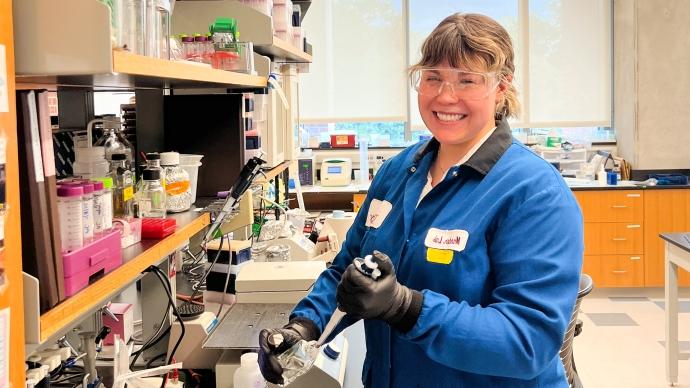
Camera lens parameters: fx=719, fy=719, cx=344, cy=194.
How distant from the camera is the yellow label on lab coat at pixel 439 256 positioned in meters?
1.45

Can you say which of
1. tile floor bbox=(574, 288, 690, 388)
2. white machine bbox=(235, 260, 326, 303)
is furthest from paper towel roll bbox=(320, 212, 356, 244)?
tile floor bbox=(574, 288, 690, 388)

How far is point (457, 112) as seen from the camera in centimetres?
154

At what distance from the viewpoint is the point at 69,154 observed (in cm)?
188

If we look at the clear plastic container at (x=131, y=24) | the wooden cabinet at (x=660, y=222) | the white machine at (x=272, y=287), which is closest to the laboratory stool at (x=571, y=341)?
the white machine at (x=272, y=287)

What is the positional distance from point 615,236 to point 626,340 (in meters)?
1.19

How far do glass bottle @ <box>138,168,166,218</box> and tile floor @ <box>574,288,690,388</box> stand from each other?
3.15m

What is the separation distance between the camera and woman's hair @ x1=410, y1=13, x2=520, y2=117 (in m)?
1.52

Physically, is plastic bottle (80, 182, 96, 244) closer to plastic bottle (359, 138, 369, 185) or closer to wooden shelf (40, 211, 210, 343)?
wooden shelf (40, 211, 210, 343)

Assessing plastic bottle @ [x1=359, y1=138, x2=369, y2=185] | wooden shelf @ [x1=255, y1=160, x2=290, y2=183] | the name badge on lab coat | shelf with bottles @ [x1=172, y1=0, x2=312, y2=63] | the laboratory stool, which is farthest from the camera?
plastic bottle @ [x1=359, y1=138, x2=369, y2=185]

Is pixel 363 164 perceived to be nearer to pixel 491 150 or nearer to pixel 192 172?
pixel 192 172

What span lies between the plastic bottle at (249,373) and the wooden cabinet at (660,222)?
472cm

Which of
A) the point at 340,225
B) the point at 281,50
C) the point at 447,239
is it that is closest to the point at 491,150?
the point at 447,239

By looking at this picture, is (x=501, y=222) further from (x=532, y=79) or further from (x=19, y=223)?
(x=532, y=79)

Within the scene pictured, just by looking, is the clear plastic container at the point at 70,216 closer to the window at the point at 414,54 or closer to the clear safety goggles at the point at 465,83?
the clear safety goggles at the point at 465,83
